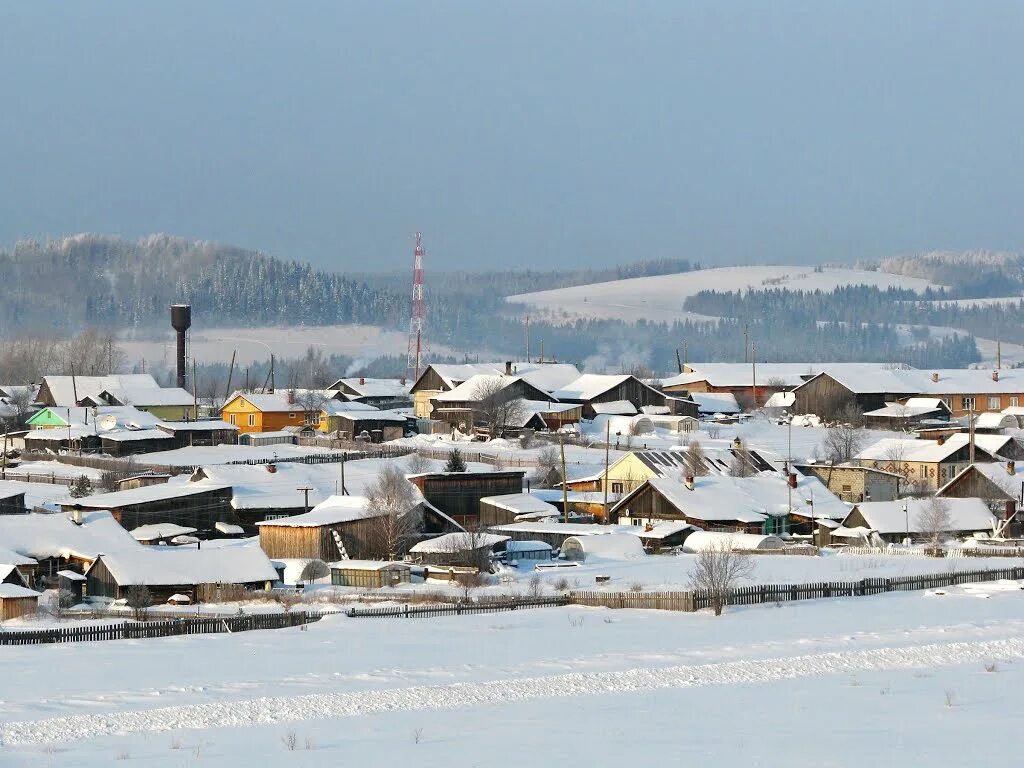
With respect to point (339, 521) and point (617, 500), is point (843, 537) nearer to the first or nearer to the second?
point (617, 500)

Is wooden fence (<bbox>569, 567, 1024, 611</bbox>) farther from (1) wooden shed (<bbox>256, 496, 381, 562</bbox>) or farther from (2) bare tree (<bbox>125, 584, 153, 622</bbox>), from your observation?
(1) wooden shed (<bbox>256, 496, 381, 562</bbox>)

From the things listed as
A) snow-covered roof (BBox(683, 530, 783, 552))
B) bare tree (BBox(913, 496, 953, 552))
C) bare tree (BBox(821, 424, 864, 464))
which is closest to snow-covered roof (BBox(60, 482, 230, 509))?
snow-covered roof (BBox(683, 530, 783, 552))

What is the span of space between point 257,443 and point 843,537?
33.9 meters

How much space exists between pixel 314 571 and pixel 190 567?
13.2 ft

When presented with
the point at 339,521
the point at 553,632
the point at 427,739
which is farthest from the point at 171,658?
the point at 339,521

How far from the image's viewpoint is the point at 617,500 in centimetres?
5184

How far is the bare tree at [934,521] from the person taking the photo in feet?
148

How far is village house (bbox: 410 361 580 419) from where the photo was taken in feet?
283

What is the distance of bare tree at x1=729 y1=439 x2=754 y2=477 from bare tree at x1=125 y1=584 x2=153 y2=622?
26.9 meters

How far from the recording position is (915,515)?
46.4 meters

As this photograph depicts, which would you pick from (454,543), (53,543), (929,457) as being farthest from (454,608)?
(929,457)

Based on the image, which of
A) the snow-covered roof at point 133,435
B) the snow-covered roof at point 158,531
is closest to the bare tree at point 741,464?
the snow-covered roof at point 158,531

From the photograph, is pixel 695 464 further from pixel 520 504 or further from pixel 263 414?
pixel 263 414

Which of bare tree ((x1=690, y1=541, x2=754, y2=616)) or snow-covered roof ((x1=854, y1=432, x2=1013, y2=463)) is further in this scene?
snow-covered roof ((x1=854, y1=432, x2=1013, y2=463))
